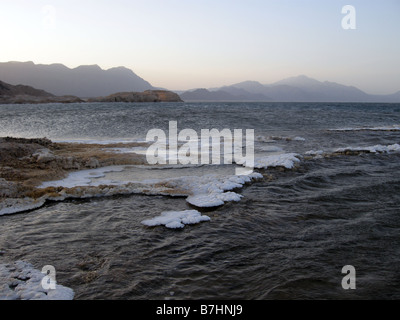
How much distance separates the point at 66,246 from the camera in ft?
19.7

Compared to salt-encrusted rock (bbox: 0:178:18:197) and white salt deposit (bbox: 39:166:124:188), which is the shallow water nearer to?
salt-encrusted rock (bbox: 0:178:18:197)

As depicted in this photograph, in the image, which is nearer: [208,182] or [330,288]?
[330,288]

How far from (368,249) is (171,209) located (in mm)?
4857

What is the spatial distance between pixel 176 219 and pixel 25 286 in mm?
3486

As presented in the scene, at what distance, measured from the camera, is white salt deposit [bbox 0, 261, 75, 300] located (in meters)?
4.47

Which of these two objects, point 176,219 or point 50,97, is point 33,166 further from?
point 50,97

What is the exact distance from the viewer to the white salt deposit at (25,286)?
447 centimetres

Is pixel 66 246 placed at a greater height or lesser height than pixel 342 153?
lesser

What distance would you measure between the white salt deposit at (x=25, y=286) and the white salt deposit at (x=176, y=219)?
2670 mm

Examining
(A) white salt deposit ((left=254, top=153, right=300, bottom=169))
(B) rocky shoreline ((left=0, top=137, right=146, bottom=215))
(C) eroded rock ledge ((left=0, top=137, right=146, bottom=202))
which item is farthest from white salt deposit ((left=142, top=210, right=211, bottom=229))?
(A) white salt deposit ((left=254, top=153, right=300, bottom=169))

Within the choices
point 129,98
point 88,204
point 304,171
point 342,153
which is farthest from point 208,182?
point 129,98

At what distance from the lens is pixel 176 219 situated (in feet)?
23.9

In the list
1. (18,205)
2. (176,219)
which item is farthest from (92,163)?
(176,219)
